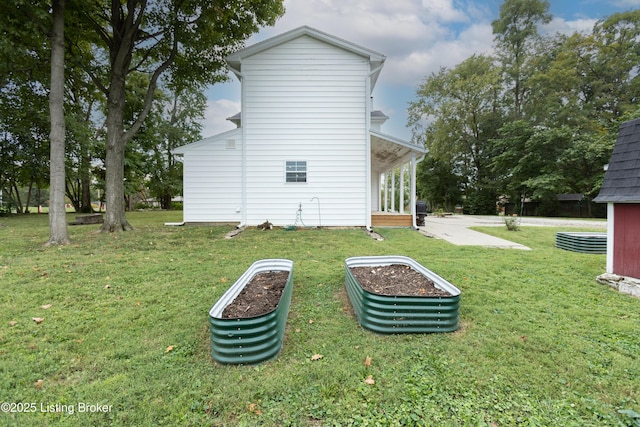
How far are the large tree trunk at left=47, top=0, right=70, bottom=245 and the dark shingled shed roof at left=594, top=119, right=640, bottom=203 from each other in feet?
37.2

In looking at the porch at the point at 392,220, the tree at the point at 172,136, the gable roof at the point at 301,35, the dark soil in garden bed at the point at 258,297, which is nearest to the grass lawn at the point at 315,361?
the dark soil in garden bed at the point at 258,297

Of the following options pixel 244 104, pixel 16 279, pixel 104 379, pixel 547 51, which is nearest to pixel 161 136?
pixel 244 104

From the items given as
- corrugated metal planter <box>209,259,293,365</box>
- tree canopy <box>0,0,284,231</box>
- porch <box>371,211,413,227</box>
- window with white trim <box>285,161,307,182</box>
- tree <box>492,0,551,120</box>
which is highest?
tree <box>492,0,551,120</box>

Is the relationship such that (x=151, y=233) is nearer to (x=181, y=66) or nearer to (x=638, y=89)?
(x=181, y=66)

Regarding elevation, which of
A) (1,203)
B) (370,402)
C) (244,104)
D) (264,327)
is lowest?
(370,402)

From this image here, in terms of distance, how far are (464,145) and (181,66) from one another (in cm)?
2737

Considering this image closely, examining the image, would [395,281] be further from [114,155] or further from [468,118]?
[468,118]

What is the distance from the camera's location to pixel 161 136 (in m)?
27.1

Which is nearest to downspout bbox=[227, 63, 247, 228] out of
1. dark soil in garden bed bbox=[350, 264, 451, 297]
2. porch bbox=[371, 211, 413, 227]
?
porch bbox=[371, 211, 413, 227]

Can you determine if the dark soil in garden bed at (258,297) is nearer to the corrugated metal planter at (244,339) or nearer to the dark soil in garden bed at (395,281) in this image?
the corrugated metal planter at (244,339)

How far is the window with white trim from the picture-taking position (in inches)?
424

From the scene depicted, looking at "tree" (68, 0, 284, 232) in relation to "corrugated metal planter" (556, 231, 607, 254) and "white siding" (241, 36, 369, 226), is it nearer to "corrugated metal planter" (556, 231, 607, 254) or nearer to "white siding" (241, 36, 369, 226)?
"white siding" (241, 36, 369, 226)

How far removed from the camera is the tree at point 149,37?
9.34 meters

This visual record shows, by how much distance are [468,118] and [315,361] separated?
32.0m
